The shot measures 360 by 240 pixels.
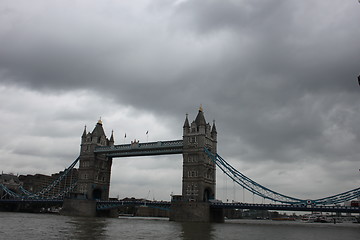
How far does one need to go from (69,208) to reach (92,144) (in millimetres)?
19113

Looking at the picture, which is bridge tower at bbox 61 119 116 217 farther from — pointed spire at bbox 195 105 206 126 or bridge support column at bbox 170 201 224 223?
pointed spire at bbox 195 105 206 126

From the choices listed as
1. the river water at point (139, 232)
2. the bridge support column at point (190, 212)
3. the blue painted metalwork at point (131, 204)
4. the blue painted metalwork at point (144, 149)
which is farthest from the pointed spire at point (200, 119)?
the river water at point (139, 232)

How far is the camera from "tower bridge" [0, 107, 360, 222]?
2936 inches

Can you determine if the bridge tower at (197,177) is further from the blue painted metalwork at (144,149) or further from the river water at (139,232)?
the river water at (139,232)

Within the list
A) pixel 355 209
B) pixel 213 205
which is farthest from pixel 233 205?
pixel 355 209

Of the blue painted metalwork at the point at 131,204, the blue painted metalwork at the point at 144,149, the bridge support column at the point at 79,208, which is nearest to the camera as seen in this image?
the blue painted metalwork at the point at 131,204

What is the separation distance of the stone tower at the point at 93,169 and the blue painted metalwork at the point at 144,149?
2.57m

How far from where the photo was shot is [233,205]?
2945 inches

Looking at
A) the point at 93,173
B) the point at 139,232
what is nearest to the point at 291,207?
the point at 139,232

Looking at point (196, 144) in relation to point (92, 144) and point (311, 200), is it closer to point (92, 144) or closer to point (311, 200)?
point (311, 200)

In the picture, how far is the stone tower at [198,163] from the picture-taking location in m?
81.3

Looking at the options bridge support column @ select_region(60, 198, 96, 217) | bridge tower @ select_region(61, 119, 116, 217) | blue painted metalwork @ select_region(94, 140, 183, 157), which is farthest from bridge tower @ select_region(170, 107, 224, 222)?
bridge tower @ select_region(61, 119, 116, 217)

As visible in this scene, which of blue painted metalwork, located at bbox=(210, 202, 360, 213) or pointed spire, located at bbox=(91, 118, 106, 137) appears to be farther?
pointed spire, located at bbox=(91, 118, 106, 137)

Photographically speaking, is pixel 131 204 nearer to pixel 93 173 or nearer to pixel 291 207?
pixel 93 173
